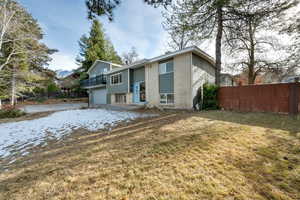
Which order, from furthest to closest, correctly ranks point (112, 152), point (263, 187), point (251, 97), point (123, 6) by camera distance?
point (251, 97) < point (123, 6) < point (112, 152) < point (263, 187)

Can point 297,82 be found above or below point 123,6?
below

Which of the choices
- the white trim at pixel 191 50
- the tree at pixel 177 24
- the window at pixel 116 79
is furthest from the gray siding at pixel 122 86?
the tree at pixel 177 24

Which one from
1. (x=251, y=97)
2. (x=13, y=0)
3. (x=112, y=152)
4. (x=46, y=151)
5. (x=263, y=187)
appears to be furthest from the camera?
(x=13, y=0)

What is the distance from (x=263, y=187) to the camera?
178 cm

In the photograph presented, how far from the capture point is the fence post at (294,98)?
6.20 meters

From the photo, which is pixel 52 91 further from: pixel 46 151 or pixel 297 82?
pixel 297 82

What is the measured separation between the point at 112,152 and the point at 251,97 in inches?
359

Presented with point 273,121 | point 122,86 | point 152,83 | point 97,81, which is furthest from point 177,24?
point 97,81

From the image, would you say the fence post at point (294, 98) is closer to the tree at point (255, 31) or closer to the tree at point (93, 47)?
the tree at point (255, 31)

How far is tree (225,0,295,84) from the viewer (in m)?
7.65

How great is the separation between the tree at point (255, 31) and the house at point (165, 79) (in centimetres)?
267

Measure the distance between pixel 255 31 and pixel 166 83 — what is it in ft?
28.4

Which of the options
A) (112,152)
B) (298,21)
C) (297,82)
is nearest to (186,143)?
(112,152)

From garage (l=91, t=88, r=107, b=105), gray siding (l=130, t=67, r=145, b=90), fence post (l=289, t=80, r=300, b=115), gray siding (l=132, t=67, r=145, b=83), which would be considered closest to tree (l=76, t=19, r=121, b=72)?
garage (l=91, t=88, r=107, b=105)
